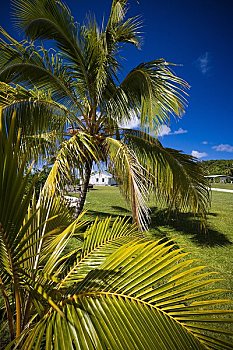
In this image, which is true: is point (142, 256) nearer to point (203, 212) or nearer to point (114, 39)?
point (203, 212)

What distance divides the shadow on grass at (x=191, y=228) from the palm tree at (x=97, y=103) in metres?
1.19

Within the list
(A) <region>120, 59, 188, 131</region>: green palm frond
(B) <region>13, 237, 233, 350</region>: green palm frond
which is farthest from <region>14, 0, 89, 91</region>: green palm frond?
(B) <region>13, 237, 233, 350</region>: green palm frond

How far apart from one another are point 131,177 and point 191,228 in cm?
391

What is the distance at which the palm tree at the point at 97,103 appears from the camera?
4551mm

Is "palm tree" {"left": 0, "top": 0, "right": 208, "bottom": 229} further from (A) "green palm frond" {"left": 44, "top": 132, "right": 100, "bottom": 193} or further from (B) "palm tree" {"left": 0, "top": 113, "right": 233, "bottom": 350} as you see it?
(B) "palm tree" {"left": 0, "top": 113, "right": 233, "bottom": 350}

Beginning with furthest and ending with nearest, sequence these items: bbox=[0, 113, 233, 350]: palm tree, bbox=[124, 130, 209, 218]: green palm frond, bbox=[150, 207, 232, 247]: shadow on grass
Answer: bbox=[150, 207, 232, 247]: shadow on grass → bbox=[124, 130, 209, 218]: green palm frond → bbox=[0, 113, 233, 350]: palm tree

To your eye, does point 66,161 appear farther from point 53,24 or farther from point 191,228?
point 191,228

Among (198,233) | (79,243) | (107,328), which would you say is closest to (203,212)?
(198,233)

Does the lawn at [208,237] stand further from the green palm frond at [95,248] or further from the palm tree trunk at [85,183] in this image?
the palm tree trunk at [85,183]

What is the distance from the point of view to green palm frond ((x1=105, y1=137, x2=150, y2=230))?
13.8 ft

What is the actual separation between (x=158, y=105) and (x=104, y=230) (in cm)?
341

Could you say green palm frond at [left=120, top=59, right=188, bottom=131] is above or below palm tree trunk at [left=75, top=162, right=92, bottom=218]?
above

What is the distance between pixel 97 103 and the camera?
5.66m

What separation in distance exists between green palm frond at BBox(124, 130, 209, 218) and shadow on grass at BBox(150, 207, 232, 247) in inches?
24.9
